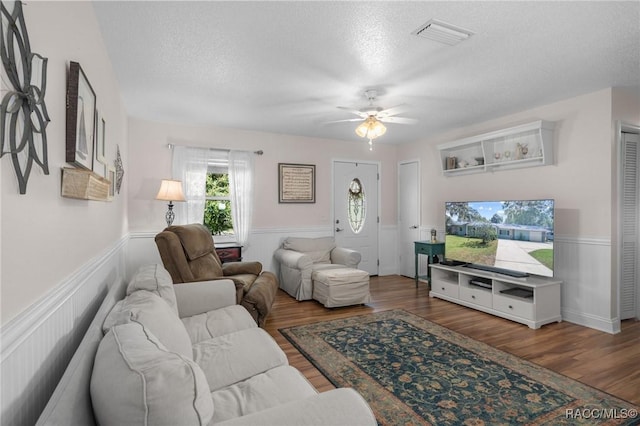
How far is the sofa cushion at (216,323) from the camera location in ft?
7.06

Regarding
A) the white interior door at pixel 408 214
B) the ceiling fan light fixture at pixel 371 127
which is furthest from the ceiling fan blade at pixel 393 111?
the white interior door at pixel 408 214

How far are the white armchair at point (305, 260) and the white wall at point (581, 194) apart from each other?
2.37m

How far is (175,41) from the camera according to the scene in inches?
92.2

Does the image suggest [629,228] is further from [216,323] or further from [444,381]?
[216,323]

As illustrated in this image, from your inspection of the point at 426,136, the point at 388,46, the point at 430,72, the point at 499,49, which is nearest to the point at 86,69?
the point at 388,46

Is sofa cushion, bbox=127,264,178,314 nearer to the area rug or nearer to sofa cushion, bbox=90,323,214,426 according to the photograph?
sofa cushion, bbox=90,323,214,426

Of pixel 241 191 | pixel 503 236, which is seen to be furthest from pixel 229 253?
pixel 503 236

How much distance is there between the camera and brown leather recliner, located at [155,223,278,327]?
302 cm

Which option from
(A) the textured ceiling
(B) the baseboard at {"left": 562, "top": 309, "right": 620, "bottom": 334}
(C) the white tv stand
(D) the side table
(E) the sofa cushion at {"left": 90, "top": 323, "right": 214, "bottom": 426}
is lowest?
(B) the baseboard at {"left": 562, "top": 309, "right": 620, "bottom": 334}

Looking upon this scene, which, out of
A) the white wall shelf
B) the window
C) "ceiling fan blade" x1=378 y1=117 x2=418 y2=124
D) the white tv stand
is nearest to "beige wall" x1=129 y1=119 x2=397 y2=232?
the window

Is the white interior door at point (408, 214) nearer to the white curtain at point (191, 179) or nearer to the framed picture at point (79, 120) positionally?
the white curtain at point (191, 179)

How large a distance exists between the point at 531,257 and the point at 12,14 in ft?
13.8

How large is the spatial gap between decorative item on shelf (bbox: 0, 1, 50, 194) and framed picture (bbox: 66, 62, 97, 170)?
1.22 ft

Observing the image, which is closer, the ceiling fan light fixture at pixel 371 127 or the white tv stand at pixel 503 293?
the ceiling fan light fixture at pixel 371 127
